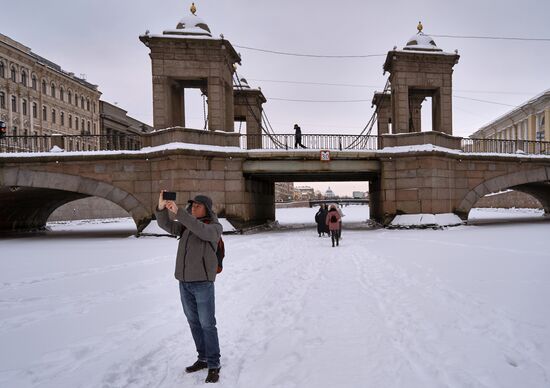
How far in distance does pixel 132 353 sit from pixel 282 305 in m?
2.37

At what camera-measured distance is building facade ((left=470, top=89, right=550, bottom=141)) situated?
50.2 metres

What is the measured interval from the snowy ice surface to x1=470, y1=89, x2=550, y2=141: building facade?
47928 mm

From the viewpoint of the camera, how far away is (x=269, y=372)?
3.47 m

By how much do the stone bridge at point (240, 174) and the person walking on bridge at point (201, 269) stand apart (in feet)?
45.2

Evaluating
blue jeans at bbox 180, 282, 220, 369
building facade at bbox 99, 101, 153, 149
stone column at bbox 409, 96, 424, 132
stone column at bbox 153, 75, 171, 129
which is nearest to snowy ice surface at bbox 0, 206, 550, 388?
blue jeans at bbox 180, 282, 220, 369

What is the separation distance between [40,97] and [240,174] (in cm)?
4140

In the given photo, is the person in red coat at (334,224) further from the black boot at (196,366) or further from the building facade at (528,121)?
the building facade at (528,121)

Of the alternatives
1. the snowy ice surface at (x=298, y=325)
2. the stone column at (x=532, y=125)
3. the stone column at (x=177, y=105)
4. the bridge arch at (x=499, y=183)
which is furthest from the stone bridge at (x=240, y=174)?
the stone column at (x=532, y=125)

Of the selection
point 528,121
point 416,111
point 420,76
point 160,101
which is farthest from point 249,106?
point 528,121

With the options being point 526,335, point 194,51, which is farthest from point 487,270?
point 194,51

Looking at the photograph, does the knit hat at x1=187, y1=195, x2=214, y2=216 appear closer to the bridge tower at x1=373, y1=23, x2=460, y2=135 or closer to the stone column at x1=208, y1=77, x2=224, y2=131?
the stone column at x1=208, y1=77, x2=224, y2=131

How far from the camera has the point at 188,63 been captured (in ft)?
59.8

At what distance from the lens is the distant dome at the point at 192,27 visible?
1800cm

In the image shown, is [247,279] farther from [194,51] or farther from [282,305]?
[194,51]
